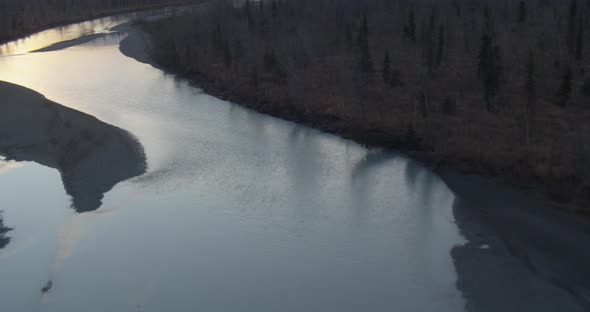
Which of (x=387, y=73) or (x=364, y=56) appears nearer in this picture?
(x=387, y=73)

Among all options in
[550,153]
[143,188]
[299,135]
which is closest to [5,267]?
[143,188]

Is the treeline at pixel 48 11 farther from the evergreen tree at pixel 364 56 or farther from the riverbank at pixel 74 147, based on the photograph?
the evergreen tree at pixel 364 56

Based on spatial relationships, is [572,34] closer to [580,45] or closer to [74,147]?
[580,45]

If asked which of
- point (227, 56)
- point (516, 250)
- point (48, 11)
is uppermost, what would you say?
point (48, 11)

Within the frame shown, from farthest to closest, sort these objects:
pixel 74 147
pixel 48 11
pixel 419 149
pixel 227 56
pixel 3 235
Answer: pixel 48 11 → pixel 227 56 → pixel 74 147 → pixel 419 149 → pixel 3 235

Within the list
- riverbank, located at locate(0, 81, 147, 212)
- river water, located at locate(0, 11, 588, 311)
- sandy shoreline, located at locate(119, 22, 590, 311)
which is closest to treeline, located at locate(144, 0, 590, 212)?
sandy shoreline, located at locate(119, 22, 590, 311)

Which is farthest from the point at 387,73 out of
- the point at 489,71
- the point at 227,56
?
the point at 227,56

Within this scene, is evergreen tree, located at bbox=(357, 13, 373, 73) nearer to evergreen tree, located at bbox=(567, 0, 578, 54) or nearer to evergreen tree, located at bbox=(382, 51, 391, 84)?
evergreen tree, located at bbox=(382, 51, 391, 84)

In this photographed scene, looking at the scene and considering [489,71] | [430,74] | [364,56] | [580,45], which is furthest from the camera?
[364,56]
